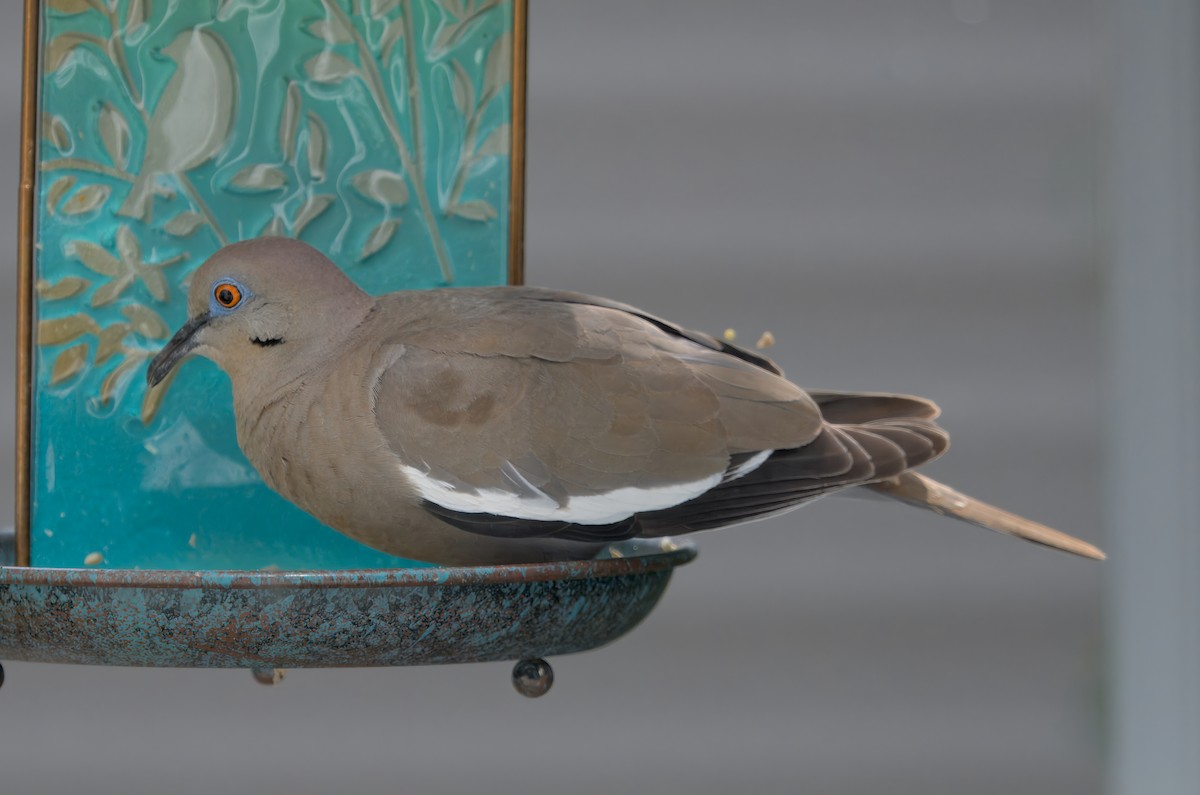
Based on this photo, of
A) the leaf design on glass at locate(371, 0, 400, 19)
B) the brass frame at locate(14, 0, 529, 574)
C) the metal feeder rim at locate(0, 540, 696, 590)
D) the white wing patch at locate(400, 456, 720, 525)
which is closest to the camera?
the metal feeder rim at locate(0, 540, 696, 590)

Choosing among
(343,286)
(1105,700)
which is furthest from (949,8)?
(343,286)

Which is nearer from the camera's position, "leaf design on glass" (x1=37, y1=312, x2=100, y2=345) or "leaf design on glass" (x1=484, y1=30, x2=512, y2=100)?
"leaf design on glass" (x1=37, y1=312, x2=100, y2=345)

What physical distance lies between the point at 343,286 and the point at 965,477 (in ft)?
5.97

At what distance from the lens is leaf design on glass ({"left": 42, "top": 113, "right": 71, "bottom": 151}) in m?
1.46

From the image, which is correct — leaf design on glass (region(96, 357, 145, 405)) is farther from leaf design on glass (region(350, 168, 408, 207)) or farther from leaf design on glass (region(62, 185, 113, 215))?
leaf design on glass (region(350, 168, 408, 207))

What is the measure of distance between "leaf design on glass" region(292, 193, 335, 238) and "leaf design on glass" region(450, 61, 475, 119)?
19 cm

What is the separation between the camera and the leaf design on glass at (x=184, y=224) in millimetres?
1512

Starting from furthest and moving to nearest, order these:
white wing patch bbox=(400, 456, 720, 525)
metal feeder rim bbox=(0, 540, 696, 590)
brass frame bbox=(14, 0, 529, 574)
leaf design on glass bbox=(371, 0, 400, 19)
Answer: leaf design on glass bbox=(371, 0, 400, 19) < brass frame bbox=(14, 0, 529, 574) < white wing patch bbox=(400, 456, 720, 525) < metal feeder rim bbox=(0, 540, 696, 590)

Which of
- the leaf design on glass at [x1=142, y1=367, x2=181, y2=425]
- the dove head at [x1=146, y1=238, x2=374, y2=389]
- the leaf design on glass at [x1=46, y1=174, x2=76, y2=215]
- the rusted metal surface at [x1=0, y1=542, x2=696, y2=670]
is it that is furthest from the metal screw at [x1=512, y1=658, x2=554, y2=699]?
the leaf design on glass at [x1=46, y1=174, x2=76, y2=215]

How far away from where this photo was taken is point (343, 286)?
1442 mm

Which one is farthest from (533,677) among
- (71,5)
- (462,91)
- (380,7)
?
(71,5)

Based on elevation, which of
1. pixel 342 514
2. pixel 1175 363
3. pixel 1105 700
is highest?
pixel 1175 363

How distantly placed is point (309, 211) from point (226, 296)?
0.62 ft

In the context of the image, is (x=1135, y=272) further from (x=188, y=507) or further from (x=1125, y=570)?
(x=188, y=507)
